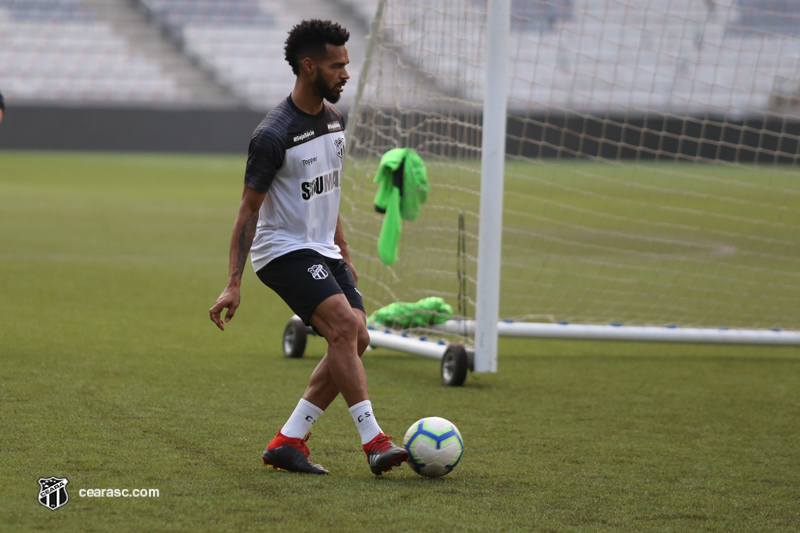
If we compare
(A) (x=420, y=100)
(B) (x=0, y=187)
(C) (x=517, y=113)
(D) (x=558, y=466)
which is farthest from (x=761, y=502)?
(C) (x=517, y=113)

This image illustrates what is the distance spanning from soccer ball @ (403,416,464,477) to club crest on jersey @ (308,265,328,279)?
0.63m

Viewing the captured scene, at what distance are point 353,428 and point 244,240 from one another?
1.24m

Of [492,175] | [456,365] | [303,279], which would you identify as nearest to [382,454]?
[303,279]

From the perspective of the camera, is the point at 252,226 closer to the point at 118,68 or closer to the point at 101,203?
the point at 101,203

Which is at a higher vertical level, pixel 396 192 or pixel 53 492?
pixel 396 192

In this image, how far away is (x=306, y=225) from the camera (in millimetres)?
3422

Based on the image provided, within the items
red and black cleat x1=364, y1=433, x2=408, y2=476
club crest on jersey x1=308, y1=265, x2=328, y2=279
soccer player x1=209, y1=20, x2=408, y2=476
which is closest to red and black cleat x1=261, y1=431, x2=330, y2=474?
soccer player x1=209, y1=20, x2=408, y2=476

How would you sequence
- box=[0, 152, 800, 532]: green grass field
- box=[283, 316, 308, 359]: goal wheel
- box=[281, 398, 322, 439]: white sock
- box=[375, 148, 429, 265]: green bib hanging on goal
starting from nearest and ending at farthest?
box=[0, 152, 800, 532]: green grass field, box=[281, 398, 322, 439]: white sock, box=[375, 148, 429, 265]: green bib hanging on goal, box=[283, 316, 308, 359]: goal wheel

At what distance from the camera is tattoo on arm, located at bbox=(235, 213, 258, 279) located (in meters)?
3.27

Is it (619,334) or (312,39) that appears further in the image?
(619,334)

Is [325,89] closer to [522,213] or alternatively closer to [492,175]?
[492,175]

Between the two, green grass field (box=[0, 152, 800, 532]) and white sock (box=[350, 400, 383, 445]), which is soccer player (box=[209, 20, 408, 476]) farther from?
green grass field (box=[0, 152, 800, 532])

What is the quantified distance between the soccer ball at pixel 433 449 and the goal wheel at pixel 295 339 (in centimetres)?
243

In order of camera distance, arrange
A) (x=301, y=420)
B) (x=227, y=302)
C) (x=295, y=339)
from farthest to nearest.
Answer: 1. (x=295, y=339)
2. (x=301, y=420)
3. (x=227, y=302)
